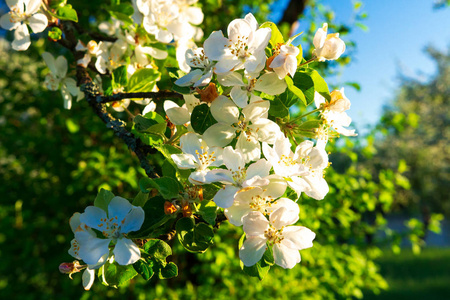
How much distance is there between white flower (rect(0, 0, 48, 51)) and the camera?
4.75ft

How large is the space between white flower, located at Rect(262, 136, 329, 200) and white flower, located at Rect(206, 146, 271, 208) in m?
0.04

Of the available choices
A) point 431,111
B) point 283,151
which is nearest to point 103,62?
point 283,151

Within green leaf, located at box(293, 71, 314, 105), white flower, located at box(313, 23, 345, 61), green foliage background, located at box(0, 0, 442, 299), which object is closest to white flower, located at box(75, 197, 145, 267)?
green leaf, located at box(293, 71, 314, 105)

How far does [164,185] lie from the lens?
944 millimetres

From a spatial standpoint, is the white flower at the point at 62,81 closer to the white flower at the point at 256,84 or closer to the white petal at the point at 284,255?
the white flower at the point at 256,84

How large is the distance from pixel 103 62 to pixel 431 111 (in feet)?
68.6

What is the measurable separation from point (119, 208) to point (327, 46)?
73cm

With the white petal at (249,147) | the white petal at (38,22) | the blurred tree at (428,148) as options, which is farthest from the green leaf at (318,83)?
the blurred tree at (428,148)

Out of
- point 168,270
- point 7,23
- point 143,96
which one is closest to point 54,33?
point 7,23

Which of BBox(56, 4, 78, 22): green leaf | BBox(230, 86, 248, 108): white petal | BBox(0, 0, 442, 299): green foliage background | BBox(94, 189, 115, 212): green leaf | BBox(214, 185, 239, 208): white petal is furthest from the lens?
BBox(0, 0, 442, 299): green foliage background

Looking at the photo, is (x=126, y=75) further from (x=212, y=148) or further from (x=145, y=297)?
(x=145, y=297)

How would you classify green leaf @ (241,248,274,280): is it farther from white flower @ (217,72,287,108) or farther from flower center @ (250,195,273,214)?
white flower @ (217,72,287,108)

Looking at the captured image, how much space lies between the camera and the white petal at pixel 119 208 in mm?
971

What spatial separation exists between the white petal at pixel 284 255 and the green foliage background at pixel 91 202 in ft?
5.98
